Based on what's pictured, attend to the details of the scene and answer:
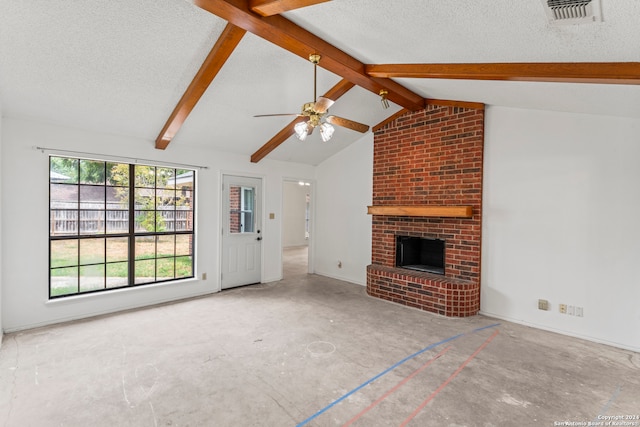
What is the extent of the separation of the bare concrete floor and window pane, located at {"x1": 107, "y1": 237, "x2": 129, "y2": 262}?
0.77m

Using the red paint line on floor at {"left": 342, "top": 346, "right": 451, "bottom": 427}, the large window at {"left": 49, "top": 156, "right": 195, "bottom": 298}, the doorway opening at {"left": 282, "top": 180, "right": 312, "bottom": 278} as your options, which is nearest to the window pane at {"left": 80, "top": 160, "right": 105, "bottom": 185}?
the large window at {"left": 49, "top": 156, "right": 195, "bottom": 298}

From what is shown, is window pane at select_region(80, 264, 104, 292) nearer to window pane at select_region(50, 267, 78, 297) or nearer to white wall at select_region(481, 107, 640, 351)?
window pane at select_region(50, 267, 78, 297)

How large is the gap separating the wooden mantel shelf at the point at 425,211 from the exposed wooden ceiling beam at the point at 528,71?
5.54 feet

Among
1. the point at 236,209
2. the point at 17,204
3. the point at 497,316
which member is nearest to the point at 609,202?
the point at 497,316

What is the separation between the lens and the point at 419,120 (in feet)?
15.2

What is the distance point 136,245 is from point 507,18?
188 inches

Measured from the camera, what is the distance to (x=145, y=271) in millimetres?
4449

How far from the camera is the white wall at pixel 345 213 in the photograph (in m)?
5.61

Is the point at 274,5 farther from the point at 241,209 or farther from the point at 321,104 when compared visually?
the point at 241,209

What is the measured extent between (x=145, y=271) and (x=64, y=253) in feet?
3.23

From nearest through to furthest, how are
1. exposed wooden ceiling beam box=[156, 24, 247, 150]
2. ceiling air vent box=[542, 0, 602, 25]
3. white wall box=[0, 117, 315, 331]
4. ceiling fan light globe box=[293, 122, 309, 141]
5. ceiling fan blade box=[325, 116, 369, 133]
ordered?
ceiling air vent box=[542, 0, 602, 25] < exposed wooden ceiling beam box=[156, 24, 247, 150] < ceiling fan light globe box=[293, 122, 309, 141] < ceiling fan blade box=[325, 116, 369, 133] < white wall box=[0, 117, 315, 331]

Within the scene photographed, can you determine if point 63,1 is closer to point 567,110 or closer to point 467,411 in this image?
point 467,411

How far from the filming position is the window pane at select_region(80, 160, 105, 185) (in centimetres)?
402

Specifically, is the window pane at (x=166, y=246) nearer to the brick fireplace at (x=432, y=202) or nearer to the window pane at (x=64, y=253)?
the window pane at (x=64, y=253)
